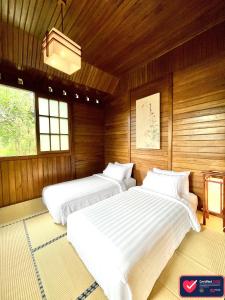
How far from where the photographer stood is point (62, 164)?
3.46 meters

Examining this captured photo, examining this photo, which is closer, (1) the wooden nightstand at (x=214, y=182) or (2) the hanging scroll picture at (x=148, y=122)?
(1) the wooden nightstand at (x=214, y=182)

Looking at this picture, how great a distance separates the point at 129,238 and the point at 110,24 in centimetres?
263

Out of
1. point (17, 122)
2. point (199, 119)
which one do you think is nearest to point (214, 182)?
point (199, 119)

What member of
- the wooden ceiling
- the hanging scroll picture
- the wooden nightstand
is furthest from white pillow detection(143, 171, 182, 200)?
the wooden ceiling

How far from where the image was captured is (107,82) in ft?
11.6

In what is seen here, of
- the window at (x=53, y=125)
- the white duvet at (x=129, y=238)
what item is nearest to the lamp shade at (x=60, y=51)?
the white duvet at (x=129, y=238)

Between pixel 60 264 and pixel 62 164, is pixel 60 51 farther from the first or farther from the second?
pixel 62 164

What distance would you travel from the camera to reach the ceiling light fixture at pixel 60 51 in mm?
1354

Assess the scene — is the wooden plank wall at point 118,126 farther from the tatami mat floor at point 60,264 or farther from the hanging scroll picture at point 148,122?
the tatami mat floor at point 60,264

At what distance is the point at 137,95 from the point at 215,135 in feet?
5.89

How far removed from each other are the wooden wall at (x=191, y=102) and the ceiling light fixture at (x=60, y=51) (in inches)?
72.7

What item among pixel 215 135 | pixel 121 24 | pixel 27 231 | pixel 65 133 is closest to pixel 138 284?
pixel 27 231

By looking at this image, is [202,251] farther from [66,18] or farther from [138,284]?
[66,18]

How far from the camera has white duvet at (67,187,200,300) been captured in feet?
3.62
